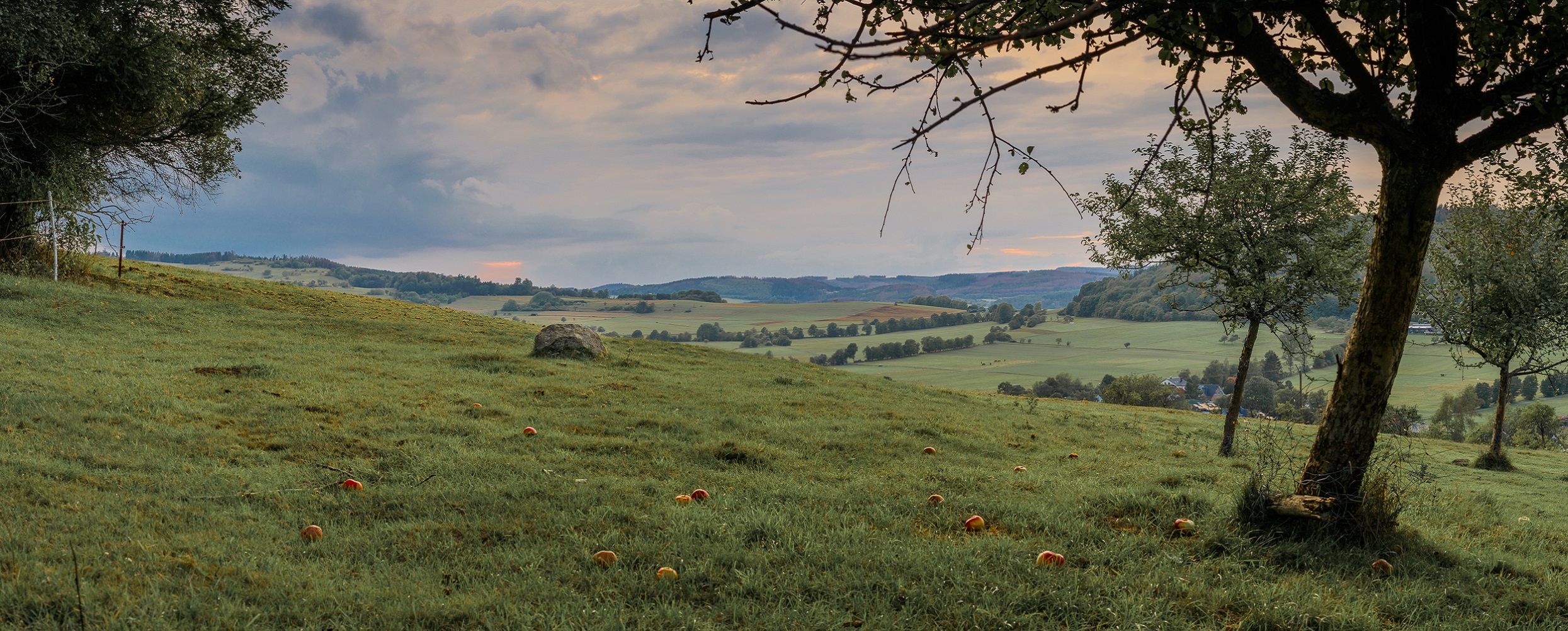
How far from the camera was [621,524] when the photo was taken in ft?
22.2

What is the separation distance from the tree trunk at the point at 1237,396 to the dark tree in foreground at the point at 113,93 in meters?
32.3

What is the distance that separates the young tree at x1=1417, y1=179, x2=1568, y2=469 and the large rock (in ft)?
Result: 90.8

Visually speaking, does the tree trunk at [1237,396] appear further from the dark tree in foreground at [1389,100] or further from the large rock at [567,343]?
the large rock at [567,343]

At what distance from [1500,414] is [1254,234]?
14.0 meters

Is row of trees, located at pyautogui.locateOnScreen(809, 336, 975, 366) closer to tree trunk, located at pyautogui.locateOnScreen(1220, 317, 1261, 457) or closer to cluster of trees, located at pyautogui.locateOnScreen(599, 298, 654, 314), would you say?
cluster of trees, located at pyautogui.locateOnScreen(599, 298, 654, 314)

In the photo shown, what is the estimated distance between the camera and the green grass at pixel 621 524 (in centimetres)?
507

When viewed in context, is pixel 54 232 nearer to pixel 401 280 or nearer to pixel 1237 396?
pixel 1237 396

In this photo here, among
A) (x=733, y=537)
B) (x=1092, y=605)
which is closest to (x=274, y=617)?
(x=733, y=537)

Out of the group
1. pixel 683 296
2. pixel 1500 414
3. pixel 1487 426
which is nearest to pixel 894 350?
pixel 1487 426

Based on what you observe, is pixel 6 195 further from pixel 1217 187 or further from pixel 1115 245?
pixel 1217 187

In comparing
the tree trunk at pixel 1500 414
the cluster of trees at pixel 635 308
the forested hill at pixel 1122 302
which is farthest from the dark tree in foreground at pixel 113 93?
the forested hill at pixel 1122 302

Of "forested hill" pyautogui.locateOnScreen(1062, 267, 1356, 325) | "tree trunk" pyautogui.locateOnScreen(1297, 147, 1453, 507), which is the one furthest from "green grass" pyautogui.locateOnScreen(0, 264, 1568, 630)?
"forested hill" pyautogui.locateOnScreen(1062, 267, 1356, 325)

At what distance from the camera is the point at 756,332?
4181 inches

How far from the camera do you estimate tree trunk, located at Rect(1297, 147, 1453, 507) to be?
667cm
